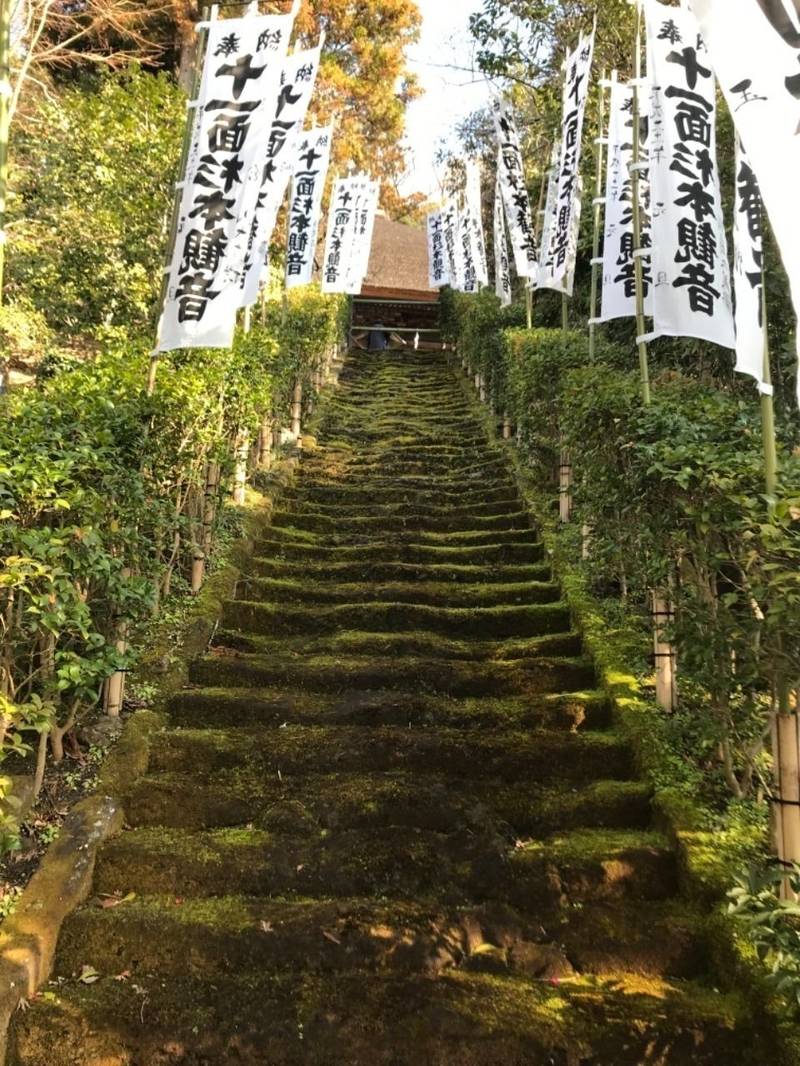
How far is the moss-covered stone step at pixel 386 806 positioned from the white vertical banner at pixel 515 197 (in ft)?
24.1

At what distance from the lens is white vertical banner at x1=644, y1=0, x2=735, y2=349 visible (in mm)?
4734

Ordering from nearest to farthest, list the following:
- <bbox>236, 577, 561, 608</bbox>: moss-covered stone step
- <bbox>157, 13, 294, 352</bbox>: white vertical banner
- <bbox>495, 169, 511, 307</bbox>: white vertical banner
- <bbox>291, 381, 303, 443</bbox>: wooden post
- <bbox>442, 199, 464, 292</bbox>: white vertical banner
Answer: <bbox>157, 13, 294, 352</bbox>: white vertical banner → <bbox>236, 577, 561, 608</bbox>: moss-covered stone step → <bbox>291, 381, 303, 443</bbox>: wooden post → <bbox>495, 169, 511, 307</bbox>: white vertical banner → <bbox>442, 199, 464, 292</bbox>: white vertical banner

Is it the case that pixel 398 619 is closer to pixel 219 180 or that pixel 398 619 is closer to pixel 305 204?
pixel 219 180

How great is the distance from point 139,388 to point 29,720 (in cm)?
244

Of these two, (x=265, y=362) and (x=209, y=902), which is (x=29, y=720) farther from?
(x=265, y=362)

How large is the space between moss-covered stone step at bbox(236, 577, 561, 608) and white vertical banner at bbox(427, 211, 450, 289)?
13768mm

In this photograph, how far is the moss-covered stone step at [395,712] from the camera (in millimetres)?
4469

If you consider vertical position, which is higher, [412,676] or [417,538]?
[417,538]

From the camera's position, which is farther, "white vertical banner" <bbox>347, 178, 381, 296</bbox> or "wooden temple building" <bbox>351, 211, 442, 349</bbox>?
"wooden temple building" <bbox>351, 211, 442, 349</bbox>

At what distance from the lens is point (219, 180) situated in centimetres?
510

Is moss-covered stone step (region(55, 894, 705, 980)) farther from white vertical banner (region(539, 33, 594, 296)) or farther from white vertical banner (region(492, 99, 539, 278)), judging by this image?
white vertical banner (region(492, 99, 539, 278))

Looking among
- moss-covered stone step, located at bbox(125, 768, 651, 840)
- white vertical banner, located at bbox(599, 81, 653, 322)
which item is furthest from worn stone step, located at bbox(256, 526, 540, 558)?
moss-covered stone step, located at bbox(125, 768, 651, 840)

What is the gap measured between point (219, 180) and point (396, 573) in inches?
134

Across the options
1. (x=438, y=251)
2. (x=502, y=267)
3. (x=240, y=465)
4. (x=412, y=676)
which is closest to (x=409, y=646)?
(x=412, y=676)
